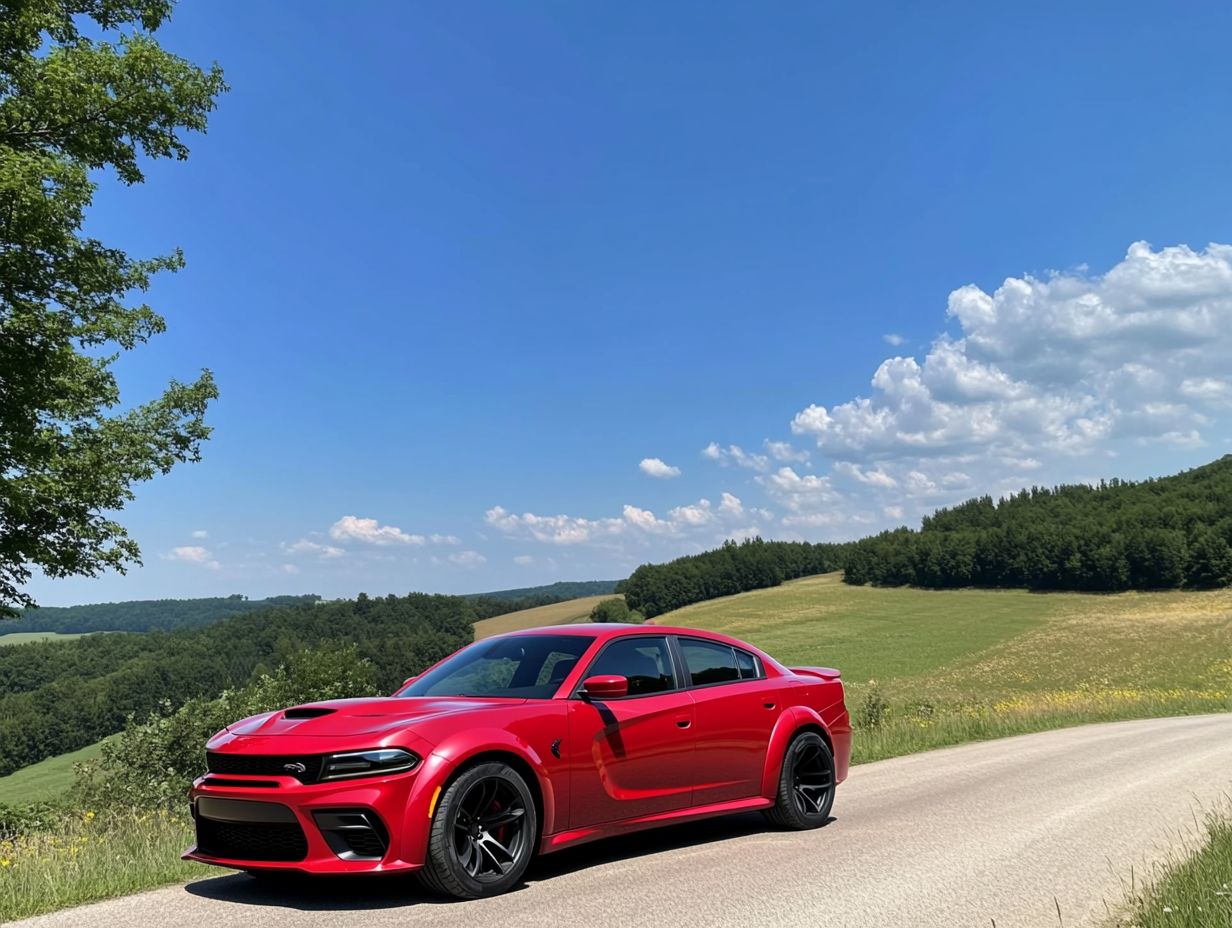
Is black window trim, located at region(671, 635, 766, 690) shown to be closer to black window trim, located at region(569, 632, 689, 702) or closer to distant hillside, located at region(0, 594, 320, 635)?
black window trim, located at region(569, 632, 689, 702)

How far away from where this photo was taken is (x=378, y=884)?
5.00 metres

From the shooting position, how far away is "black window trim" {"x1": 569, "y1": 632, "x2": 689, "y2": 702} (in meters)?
5.52

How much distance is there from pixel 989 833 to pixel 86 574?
15529 millimetres

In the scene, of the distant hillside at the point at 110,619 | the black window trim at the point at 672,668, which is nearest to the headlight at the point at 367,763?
the black window trim at the point at 672,668

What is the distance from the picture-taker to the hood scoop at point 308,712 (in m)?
5.02

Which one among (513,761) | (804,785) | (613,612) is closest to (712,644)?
(804,785)

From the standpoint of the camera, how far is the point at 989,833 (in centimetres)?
661

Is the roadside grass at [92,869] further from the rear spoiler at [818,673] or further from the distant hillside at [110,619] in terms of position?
the distant hillside at [110,619]

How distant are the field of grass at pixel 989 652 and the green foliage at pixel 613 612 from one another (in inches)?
304

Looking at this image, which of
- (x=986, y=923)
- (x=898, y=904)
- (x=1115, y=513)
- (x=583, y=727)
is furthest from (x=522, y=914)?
(x=1115, y=513)

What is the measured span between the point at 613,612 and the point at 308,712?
10595 centimetres

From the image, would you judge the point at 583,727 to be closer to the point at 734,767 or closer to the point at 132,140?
the point at 734,767

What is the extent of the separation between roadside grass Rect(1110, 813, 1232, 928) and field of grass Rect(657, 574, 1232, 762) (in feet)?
26.6

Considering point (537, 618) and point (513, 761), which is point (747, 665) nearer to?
point (513, 761)
